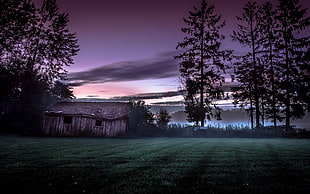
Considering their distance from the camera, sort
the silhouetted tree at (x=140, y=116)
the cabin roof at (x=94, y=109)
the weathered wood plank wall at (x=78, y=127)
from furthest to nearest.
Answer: the silhouetted tree at (x=140, y=116) < the cabin roof at (x=94, y=109) < the weathered wood plank wall at (x=78, y=127)

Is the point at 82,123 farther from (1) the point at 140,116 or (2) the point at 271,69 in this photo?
(2) the point at 271,69

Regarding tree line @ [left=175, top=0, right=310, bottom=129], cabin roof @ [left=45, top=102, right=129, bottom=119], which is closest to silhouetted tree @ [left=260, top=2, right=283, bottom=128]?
tree line @ [left=175, top=0, right=310, bottom=129]

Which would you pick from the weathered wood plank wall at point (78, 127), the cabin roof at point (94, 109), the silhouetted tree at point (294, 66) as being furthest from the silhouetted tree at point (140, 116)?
the silhouetted tree at point (294, 66)

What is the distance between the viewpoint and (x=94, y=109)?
2564 centimetres

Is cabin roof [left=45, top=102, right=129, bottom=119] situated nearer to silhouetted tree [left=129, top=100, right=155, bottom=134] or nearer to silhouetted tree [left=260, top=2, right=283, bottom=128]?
silhouetted tree [left=129, top=100, right=155, bottom=134]

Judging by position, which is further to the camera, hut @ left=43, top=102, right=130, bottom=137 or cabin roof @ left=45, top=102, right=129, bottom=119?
cabin roof @ left=45, top=102, right=129, bottom=119

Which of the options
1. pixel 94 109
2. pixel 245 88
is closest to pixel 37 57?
pixel 94 109

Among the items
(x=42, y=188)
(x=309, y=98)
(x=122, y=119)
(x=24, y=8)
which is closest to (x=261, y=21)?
(x=309, y=98)

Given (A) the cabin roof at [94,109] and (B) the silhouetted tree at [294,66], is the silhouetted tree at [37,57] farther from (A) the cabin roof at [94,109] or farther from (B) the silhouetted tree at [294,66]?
(B) the silhouetted tree at [294,66]

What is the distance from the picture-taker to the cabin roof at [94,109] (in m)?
24.0

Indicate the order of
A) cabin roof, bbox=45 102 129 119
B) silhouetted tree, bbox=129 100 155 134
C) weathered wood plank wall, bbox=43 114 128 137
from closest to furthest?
1. weathered wood plank wall, bbox=43 114 128 137
2. cabin roof, bbox=45 102 129 119
3. silhouetted tree, bbox=129 100 155 134

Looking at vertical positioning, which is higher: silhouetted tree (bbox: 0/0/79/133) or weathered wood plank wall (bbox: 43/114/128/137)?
silhouetted tree (bbox: 0/0/79/133)

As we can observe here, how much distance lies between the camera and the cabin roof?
23953 mm

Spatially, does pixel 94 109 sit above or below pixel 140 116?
above
